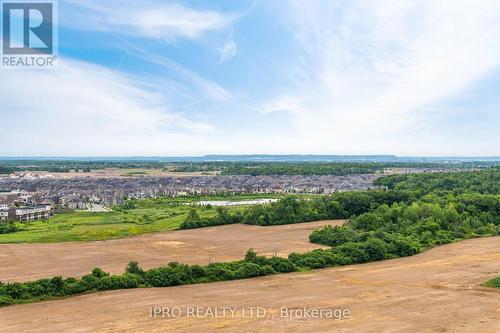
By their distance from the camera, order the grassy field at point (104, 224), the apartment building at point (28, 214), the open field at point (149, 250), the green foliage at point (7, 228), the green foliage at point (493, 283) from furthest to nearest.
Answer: the apartment building at point (28, 214) < the green foliage at point (7, 228) < the grassy field at point (104, 224) < the open field at point (149, 250) < the green foliage at point (493, 283)

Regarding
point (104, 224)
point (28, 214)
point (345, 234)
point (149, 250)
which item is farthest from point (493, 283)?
point (28, 214)

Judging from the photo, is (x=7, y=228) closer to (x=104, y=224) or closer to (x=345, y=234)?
(x=104, y=224)

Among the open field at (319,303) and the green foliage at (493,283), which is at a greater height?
the green foliage at (493,283)

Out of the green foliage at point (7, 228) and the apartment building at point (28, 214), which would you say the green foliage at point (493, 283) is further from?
the apartment building at point (28, 214)

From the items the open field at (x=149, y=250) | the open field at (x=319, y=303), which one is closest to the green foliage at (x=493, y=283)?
the open field at (x=319, y=303)

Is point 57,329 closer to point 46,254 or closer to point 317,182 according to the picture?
point 46,254

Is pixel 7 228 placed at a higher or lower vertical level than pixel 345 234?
lower
